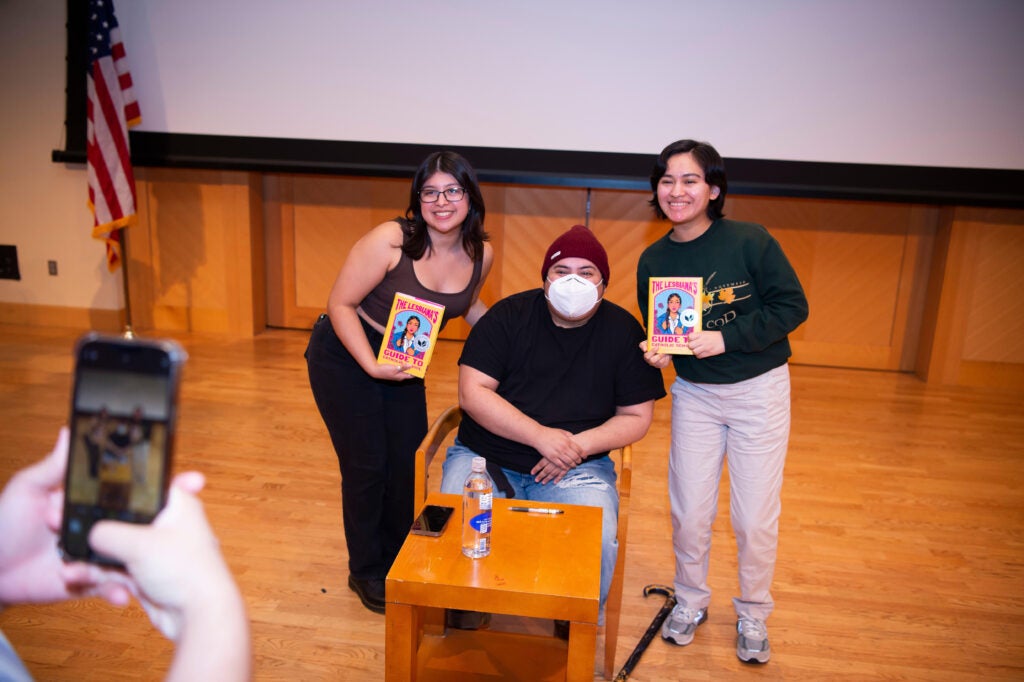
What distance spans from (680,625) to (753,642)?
0.78 feet

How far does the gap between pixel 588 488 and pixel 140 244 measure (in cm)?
544

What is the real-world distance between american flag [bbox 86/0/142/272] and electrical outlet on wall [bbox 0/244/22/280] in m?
1.11

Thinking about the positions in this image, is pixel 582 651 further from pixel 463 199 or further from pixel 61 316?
pixel 61 316

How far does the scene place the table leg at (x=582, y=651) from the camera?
167 cm

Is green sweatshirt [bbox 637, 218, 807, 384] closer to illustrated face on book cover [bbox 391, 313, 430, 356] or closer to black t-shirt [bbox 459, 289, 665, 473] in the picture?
black t-shirt [bbox 459, 289, 665, 473]

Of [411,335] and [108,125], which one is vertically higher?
[108,125]

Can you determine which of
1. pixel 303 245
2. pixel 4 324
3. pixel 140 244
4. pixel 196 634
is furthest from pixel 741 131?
pixel 4 324

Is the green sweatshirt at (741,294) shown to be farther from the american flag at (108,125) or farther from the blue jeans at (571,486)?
the american flag at (108,125)

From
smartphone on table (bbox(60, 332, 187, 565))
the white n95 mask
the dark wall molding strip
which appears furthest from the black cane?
the dark wall molding strip

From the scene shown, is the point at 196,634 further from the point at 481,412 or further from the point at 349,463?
the point at 349,463

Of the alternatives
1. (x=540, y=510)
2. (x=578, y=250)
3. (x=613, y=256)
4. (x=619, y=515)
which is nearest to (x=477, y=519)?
(x=540, y=510)

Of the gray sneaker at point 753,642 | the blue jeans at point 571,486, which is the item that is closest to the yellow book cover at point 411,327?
the blue jeans at point 571,486

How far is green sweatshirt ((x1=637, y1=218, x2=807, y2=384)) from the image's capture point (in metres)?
2.20

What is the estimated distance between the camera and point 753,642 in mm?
2369
